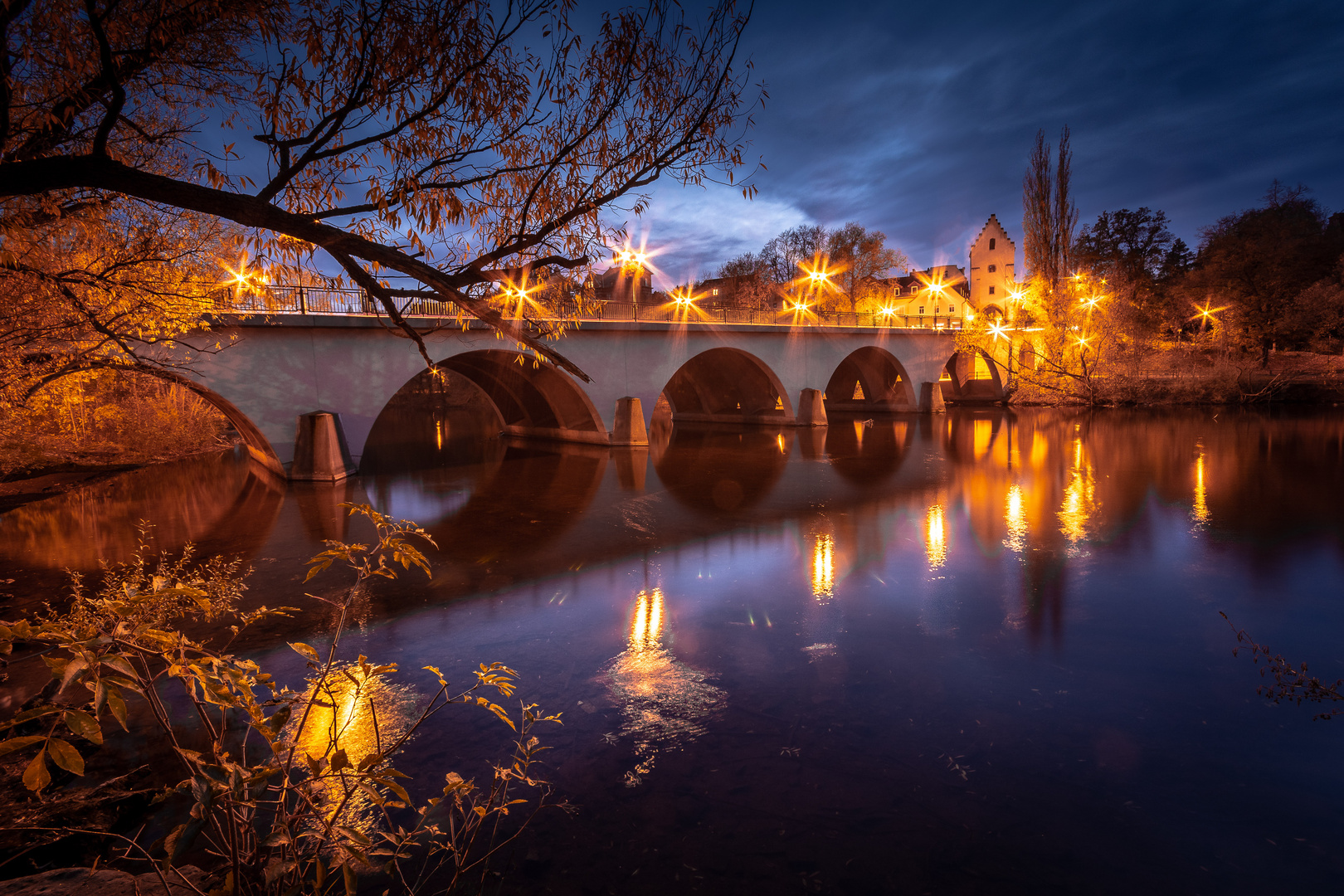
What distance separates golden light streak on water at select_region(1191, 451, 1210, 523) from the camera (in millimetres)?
14863

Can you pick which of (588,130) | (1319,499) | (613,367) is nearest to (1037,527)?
(1319,499)

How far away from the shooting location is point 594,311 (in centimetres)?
1007

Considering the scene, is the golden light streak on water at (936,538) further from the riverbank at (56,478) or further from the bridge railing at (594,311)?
the riverbank at (56,478)

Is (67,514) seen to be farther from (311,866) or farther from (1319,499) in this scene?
(1319,499)

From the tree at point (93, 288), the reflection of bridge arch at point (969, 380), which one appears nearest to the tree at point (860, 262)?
the reflection of bridge arch at point (969, 380)

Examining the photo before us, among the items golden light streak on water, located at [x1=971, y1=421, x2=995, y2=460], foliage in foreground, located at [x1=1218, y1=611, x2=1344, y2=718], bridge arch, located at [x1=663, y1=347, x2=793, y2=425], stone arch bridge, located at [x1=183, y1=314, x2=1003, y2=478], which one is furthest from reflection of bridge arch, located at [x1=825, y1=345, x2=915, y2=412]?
foliage in foreground, located at [x1=1218, y1=611, x2=1344, y2=718]

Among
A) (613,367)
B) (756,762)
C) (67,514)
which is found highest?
(613,367)

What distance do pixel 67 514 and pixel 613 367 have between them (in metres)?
18.5

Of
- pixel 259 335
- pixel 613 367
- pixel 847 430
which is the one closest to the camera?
pixel 259 335

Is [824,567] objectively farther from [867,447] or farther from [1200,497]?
[867,447]

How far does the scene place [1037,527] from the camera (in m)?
14.3

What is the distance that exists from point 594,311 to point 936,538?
8.29m

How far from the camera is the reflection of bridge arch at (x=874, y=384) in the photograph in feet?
154

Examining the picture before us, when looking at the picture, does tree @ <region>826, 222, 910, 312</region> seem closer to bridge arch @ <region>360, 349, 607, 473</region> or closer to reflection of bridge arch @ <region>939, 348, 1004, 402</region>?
reflection of bridge arch @ <region>939, 348, 1004, 402</region>
